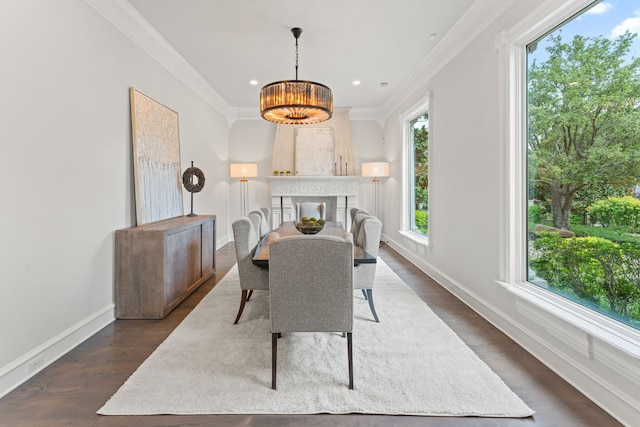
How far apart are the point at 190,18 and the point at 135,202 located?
187 centimetres

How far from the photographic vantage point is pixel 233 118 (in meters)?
7.09

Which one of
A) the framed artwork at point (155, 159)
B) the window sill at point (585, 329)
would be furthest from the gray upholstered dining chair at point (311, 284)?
the framed artwork at point (155, 159)

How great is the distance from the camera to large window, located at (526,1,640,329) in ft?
5.96

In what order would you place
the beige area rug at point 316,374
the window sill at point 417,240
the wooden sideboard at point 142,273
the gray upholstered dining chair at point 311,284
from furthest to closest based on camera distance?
the window sill at point 417,240
the wooden sideboard at point 142,273
the gray upholstered dining chair at point 311,284
the beige area rug at point 316,374

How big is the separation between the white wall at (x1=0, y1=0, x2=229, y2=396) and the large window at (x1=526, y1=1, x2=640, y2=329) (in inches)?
135

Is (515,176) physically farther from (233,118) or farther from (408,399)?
(233,118)

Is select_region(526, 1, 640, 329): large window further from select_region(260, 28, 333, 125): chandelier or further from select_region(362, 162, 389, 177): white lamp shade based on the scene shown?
select_region(362, 162, 389, 177): white lamp shade

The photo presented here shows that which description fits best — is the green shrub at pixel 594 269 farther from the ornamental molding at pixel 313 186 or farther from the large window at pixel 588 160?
the ornamental molding at pixel 313 186

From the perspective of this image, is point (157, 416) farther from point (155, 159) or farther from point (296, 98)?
point (155, 159)

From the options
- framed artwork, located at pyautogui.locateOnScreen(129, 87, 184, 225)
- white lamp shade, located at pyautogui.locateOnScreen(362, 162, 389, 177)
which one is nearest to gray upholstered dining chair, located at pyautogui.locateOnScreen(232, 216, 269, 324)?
framed artwork, located at pyautogui.locateOnScreen(129, 87, 184, 225)

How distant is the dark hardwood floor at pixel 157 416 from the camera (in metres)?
1.67

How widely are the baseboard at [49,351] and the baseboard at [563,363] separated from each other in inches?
128

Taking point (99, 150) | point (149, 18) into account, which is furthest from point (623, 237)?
point (149, 18)

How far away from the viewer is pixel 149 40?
356 cm
